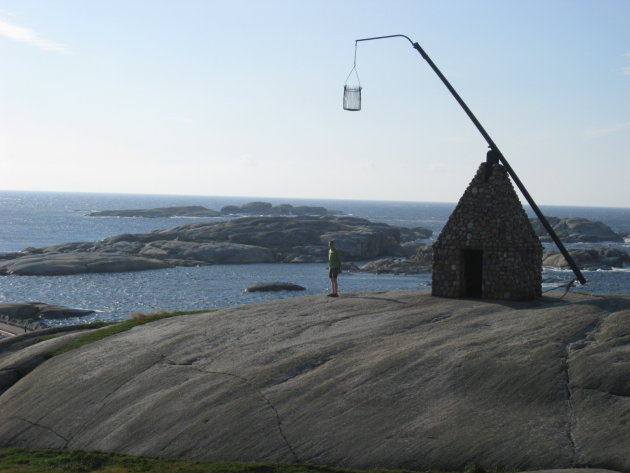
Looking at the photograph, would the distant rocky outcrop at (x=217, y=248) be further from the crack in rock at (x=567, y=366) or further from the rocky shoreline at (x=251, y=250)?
the crack in rock at (x=567, y=366)

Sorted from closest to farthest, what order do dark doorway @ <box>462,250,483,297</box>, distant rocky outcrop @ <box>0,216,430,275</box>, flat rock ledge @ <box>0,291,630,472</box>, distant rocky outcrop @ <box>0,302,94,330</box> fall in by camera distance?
flat rock ledge @ <box>0,291,630,472</box> < dark doorway @ <box>462,250,483,297</box> < distant rocky outcrop @ <box>0,302,94,330</box> < distant rocky outcrop @ <box>0,216,430,275</box>

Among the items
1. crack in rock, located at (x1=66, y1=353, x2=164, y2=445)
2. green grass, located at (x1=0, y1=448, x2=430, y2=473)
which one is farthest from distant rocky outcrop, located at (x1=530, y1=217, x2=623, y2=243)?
green grass, located at (x1=0, y1=448, x2=430, y2=473)

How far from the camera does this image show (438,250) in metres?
25.9

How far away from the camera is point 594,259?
104 meters

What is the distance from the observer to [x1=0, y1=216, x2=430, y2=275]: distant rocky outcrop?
3895 inches

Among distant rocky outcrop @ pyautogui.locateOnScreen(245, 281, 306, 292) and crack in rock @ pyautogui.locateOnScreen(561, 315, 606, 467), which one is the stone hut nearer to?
crack in rock @ pyautogui.locateOnScreen(561, 315, 606, 467)

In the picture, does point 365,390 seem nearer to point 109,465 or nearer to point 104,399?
point 109,465

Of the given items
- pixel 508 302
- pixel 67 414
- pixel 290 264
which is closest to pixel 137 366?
pixel 67 414

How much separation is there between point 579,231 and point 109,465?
509 ft

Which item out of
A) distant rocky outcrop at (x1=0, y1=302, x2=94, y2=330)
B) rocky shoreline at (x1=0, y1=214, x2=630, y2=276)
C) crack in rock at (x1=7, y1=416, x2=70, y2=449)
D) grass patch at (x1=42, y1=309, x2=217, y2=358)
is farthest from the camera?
rocky shoreline at (x1=0, y1=214, x2=630, y2=276)

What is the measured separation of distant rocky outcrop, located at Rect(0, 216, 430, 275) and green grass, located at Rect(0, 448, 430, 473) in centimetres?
8037

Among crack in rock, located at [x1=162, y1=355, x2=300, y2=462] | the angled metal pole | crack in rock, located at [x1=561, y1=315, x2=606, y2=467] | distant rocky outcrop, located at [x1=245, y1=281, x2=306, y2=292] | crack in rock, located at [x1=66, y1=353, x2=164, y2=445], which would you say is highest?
the angled metal pole

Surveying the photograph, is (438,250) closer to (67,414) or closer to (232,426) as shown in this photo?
(232,426)

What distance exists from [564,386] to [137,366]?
12653mm
